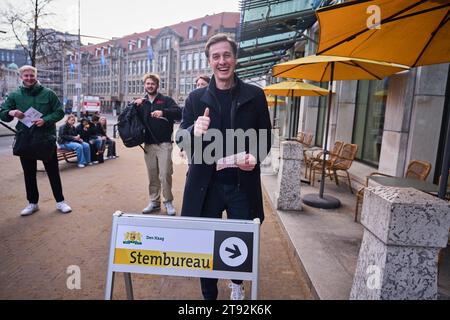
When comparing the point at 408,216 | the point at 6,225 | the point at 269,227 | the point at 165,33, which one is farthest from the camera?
the point at 165,33

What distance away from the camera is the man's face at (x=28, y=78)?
440cm

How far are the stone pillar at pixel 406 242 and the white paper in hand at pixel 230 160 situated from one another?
938mm

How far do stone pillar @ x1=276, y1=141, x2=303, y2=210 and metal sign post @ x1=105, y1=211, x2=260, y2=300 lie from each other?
3.53m

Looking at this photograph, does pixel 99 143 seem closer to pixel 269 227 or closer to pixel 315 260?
pixel 269 227

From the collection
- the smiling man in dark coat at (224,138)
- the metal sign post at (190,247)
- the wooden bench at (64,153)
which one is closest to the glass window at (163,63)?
the wooden bench at (64,153)

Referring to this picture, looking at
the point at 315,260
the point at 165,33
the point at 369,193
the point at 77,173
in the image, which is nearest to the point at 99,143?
the point at 77,173

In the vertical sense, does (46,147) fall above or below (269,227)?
above

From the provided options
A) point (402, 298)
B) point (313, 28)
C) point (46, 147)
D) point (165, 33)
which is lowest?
point (402, 298)

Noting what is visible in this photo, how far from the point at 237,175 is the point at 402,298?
1330 mm

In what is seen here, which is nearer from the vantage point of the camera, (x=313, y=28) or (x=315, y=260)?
(x=315, y=260)

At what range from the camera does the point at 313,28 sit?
12.7m

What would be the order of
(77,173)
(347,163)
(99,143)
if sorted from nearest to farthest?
(347,163) < (77,173) < (99,143)

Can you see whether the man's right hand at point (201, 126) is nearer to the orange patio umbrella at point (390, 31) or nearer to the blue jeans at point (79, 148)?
the orange patio umbrella at point (390, 31)

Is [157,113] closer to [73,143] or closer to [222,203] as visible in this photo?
[222,203]
